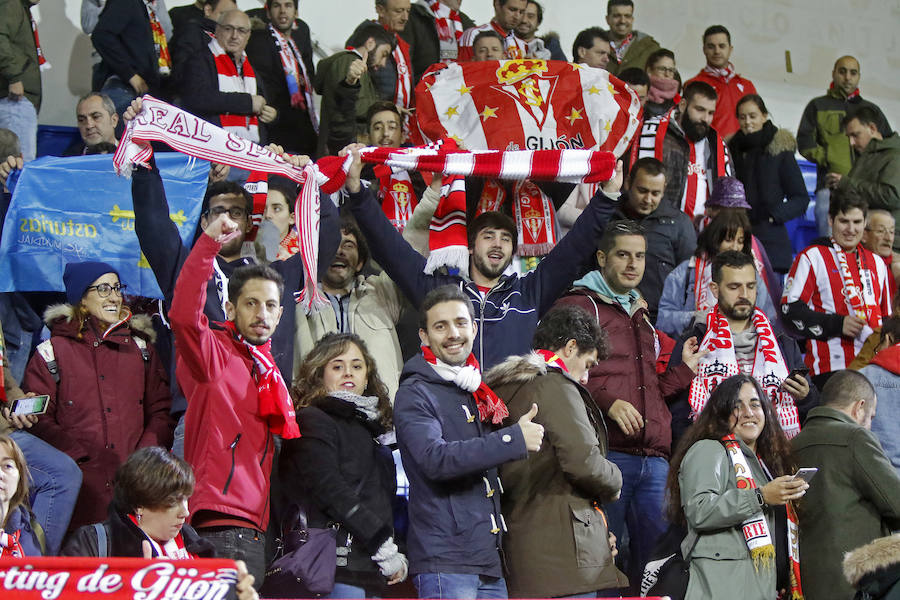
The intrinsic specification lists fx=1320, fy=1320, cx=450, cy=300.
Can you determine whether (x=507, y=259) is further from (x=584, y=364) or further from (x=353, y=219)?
(x=584, y=364)

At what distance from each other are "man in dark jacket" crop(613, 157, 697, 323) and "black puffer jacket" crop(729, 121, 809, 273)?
1.46m

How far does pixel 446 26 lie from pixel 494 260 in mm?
4462

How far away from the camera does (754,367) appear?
22.3 ft

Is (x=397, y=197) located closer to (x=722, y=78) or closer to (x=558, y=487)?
(x=558, y=487)

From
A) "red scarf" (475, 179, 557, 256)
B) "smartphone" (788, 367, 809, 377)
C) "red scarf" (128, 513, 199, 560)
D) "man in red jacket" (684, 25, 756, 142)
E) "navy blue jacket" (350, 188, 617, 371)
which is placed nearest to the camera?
"red scarf" (128, 513, 199, 560)

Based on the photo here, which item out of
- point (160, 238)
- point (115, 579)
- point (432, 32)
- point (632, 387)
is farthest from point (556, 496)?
point (432, 32)

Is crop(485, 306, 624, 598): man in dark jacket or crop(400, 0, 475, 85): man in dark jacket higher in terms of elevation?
crop(400, 0, 475, 85): man in dark jacket

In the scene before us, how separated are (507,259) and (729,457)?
5.23 feet

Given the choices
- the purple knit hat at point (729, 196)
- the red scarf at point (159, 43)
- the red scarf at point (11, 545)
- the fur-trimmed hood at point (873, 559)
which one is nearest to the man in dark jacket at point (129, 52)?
the red scarf at point (159, 43)

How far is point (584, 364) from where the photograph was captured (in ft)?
17.3

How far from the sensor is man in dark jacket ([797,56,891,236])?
10.9 metres

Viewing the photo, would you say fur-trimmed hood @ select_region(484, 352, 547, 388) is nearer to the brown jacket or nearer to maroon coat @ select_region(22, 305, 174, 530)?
the brown jacket

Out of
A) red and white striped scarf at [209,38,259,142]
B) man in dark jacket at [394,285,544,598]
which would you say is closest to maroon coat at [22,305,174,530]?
man in dark jacket at [394,285,544,598]

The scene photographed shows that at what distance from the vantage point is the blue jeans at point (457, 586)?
4.71m
